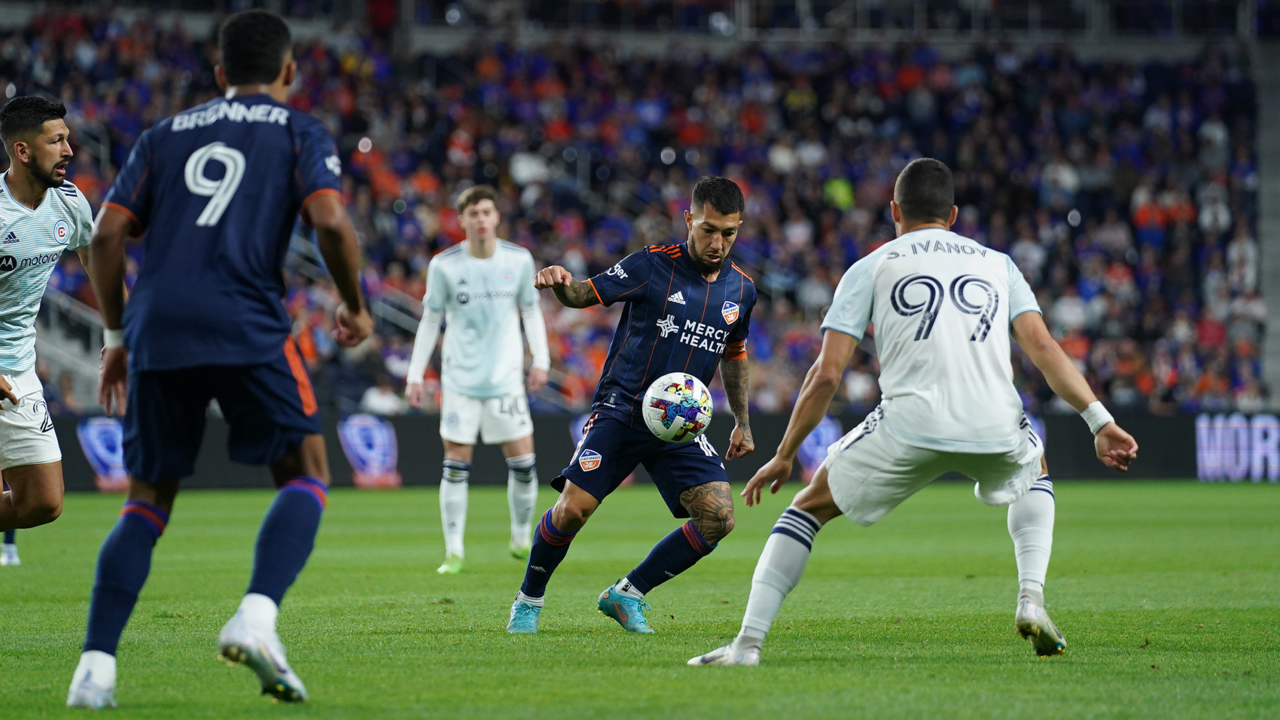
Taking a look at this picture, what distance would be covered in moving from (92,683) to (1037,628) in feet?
11.7

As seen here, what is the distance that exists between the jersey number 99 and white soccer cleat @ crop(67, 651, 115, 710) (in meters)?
1.46

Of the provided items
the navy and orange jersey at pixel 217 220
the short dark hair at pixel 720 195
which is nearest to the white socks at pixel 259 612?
the navy and orange jersey at pixel 217 220

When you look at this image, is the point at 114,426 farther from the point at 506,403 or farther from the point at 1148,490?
the point at 1148,490

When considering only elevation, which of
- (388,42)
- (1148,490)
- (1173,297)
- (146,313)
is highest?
(388,42)

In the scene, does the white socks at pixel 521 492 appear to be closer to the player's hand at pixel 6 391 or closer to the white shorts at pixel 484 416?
the white shorts at pixel 484 416

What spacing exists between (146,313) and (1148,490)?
18.3 metres

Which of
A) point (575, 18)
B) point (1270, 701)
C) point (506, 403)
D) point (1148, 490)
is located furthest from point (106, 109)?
point (1270, 701)

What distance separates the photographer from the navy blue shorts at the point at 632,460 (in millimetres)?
6602

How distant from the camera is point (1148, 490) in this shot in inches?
802

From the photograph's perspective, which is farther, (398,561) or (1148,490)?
(1148,490)

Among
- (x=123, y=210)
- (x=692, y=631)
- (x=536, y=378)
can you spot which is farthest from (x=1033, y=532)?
(x=536, y=378)

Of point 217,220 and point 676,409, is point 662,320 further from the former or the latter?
point 217,220

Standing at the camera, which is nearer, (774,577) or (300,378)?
(300,378)

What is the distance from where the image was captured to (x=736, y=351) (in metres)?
→ 7.01
